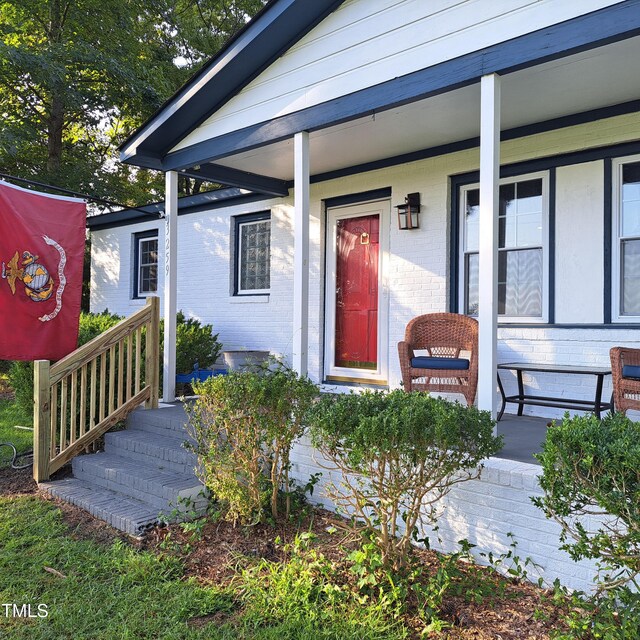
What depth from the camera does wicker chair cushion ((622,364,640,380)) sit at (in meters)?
3.86

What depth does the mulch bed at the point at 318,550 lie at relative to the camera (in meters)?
2.54

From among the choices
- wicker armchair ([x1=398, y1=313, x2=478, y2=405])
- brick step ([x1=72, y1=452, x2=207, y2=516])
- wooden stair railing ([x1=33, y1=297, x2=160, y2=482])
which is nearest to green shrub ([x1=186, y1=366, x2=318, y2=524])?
brick step ([x1=72, y1=452, x2=207, y2=516])

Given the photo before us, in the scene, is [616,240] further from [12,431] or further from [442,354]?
[12,431]

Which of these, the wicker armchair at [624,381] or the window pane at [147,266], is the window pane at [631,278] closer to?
the wicker armchair at [624,381]

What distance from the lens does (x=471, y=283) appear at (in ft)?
18.6

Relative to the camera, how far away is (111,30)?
1251 cm

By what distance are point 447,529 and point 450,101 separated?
10.3ft

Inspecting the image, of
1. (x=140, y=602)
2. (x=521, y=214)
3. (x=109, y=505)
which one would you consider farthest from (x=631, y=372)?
(x=109, y=505)

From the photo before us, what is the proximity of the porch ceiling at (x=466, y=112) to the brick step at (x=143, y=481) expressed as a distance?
3233 mm

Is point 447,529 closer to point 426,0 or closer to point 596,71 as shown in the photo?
point 596,71

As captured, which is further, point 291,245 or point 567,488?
point 291,245

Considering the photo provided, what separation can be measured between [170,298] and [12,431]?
238cm

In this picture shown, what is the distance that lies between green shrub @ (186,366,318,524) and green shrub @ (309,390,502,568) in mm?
560

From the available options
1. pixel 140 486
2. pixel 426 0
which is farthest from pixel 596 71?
pixel 140 486
